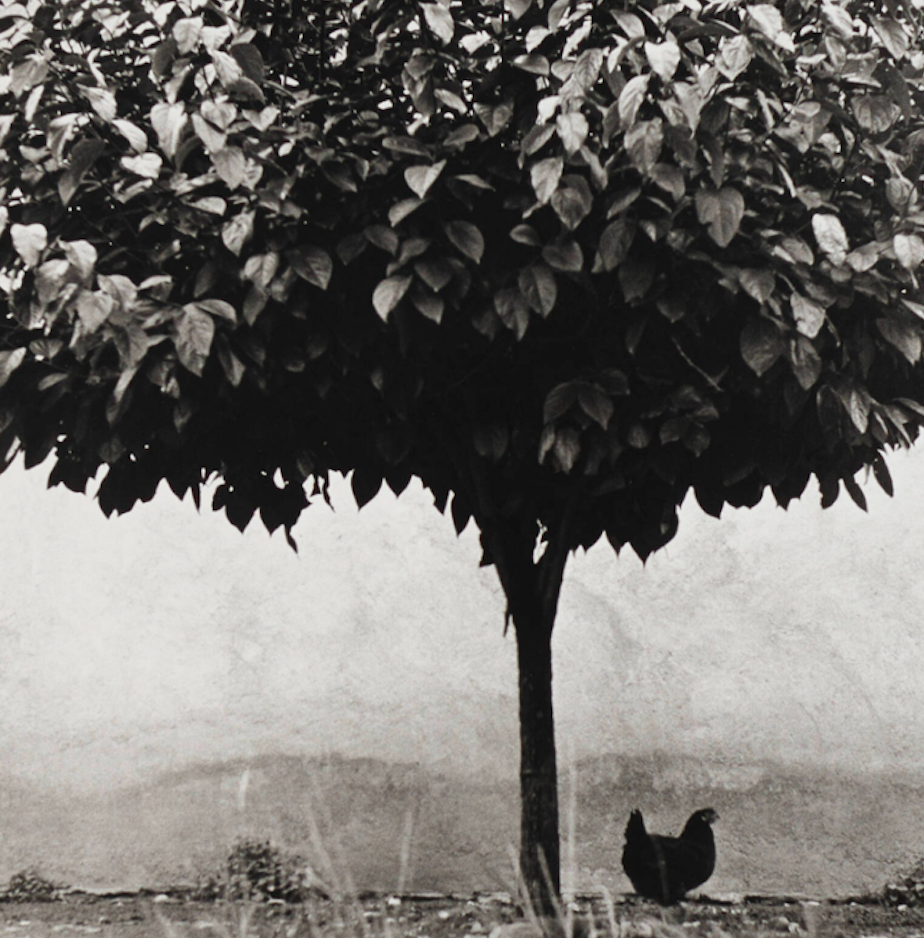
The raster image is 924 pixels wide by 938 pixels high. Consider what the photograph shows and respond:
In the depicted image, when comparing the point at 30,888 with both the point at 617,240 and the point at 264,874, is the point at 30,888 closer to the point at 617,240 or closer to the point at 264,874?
the point at 264,874

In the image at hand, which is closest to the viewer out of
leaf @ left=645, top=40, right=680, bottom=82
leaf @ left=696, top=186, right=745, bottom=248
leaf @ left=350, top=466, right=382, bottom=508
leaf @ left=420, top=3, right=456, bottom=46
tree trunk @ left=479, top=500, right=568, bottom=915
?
leaf @ left=645, top=40, right=680, bottom=82

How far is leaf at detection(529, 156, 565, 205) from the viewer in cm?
286

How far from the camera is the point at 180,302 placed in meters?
3.25

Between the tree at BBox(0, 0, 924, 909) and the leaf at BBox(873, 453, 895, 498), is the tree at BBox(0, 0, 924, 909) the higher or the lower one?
the higher one

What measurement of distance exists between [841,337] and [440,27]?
4.37ft

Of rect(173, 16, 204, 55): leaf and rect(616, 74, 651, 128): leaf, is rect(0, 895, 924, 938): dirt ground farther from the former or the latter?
rect(173, 16, 204, 55): leaf

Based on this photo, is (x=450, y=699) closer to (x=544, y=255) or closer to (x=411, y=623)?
(x=411, y=623)

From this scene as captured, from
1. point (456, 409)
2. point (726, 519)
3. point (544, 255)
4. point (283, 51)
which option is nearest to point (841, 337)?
point (544, 255)

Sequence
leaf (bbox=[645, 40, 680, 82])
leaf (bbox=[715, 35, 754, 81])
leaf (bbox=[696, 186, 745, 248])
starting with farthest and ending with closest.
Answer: leaf (bbox=[696, 186, 745, 248])
leaf (bbox=[715, 35, 754, 81])
leaf (bbox=[645, 40, 680, 82])

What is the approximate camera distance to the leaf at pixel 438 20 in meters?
2.96

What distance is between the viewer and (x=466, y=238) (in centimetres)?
304

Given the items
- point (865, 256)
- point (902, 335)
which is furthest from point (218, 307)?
point (902, 335)

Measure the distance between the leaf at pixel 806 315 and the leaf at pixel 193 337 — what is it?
1.42 metres

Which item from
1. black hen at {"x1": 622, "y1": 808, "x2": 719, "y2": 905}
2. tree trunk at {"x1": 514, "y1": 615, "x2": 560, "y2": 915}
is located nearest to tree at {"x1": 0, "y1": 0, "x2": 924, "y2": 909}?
tree trunk at {"x1": 514, "y1": 615, "x2": 560, "y2": 915}
